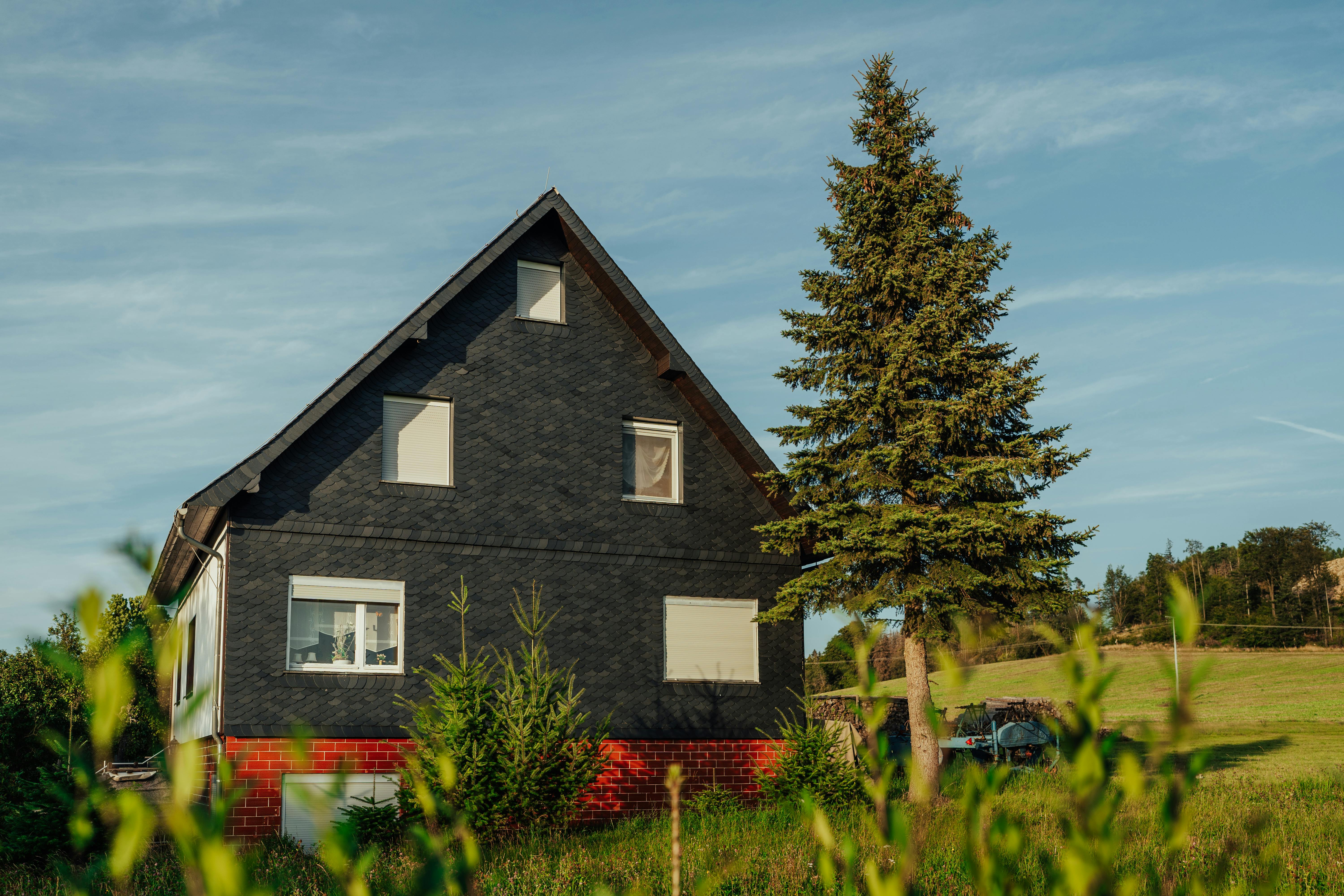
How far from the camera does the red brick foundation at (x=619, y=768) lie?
1444 centimetres

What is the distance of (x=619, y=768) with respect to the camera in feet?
55.1

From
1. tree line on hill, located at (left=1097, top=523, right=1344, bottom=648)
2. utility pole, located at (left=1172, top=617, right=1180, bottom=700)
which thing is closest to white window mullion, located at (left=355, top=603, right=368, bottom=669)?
utility pole, located at (left=1172, top=617, right=1180, bottom=700)

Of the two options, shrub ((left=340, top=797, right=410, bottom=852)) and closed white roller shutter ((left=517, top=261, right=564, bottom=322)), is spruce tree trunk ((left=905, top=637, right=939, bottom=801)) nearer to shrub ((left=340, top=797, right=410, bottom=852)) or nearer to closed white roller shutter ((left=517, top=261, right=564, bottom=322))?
shrub ((left=340, top=797, right=410, bottom=852))

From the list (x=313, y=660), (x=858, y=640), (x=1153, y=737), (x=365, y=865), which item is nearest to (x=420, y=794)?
(x=365, y=865)

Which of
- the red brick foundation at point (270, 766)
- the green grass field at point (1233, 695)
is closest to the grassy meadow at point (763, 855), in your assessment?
the red brick foundation at point (270, 766)

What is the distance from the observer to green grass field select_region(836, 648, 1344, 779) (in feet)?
5.88

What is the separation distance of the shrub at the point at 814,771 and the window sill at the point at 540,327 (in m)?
7.15

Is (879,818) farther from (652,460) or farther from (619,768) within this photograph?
(652,460)

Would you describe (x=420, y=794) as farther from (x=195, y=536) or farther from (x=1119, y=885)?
(x=195, y=536)

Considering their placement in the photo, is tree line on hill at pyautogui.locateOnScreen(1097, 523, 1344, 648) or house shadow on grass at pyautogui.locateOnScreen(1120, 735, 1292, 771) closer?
house shadow on grass at pyautogui.locateOnScreen(1120, 735, 1292, 771)

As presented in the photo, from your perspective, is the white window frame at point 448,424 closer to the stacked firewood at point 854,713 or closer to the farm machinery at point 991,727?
the stacked firewood at point 854,713

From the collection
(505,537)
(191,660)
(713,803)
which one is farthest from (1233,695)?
(191,660)

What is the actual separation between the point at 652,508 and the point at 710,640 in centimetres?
235

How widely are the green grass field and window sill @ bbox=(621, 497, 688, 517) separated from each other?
216 inches
